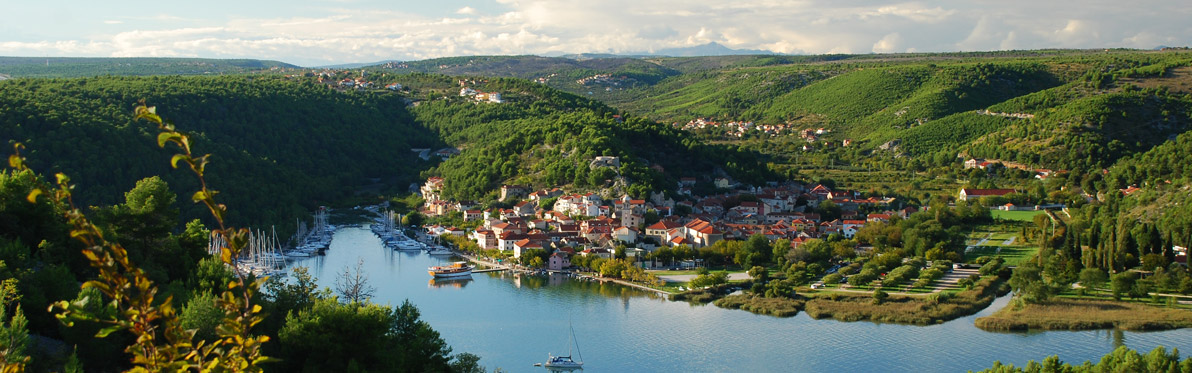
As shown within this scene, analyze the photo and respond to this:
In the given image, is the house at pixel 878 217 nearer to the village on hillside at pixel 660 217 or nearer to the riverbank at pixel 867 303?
the village on hillside at pixel 660 217

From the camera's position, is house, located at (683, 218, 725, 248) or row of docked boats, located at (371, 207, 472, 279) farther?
house, located at (683, 218, 725, 248)

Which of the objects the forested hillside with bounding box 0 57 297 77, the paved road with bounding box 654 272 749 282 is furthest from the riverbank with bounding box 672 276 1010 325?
the forested hillside with bounding box 0 57 297 77

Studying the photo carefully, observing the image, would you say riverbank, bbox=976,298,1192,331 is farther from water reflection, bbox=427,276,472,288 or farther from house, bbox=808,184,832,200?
house, bbox=808,184,832,200

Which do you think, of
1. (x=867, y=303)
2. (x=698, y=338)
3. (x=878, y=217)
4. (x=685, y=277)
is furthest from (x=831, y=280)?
(x=878, y=217)

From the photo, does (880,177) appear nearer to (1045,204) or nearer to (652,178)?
(1045,204)

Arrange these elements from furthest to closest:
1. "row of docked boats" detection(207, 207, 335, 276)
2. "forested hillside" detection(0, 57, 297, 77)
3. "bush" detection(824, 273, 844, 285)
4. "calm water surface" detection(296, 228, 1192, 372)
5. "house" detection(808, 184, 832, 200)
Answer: "forested hillside" detection(0, 57, 297, 77), "house" detection(808, 184, 832, 200), "row of docked boats" detection(207, 207, 335, 276), "bush" detection(824, 273, 844, 285), "calm water surface" detection(296, 228, 1192, 372)

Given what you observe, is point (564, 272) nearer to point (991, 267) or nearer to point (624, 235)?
point (624, 235)

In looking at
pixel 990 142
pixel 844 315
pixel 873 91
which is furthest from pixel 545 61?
pixel 844 315

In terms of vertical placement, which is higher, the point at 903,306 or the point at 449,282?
the point at 903,306
